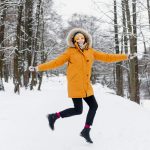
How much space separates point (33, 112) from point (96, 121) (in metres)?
2.06

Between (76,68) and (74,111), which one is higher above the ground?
(76,68)

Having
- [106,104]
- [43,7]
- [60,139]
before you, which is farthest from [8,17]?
[60,139]

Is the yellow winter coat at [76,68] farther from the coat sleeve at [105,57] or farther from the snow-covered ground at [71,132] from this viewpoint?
the snow-covered ground at [71,132]

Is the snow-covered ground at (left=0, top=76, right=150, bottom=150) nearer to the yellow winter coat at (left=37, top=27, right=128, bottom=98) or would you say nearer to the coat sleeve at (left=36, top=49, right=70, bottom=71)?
the yellow winter coat at (left=37, top=27, right=128, bottom=98)

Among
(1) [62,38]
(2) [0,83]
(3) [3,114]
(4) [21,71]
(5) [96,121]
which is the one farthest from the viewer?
(1) [62,38]

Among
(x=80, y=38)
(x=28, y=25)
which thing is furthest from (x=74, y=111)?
(x=28, y=25)

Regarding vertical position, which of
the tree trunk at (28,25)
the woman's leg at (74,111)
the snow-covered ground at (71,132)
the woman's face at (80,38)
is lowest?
the snow-covered ground at (71,132)

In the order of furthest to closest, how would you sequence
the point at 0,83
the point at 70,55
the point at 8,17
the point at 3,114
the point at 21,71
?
1. the point at 21,71
2. the point at 8,17
3. the point at 0,83
4. the point at 3,114
5. the point at 70,55

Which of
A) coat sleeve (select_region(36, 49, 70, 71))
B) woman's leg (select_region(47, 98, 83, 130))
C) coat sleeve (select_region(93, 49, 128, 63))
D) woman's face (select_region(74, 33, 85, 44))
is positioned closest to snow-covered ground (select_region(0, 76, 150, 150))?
woman's leg (select_region(47, 98, 83, 130))

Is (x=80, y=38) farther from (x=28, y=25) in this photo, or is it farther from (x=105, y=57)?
(x=28, y=25)

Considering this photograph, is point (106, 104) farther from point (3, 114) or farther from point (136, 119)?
point (3, 114)

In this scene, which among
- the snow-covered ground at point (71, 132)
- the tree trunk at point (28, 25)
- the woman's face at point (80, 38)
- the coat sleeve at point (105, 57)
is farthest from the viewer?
the tree trunk at point (28, 25)

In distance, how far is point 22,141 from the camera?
7.00 metres

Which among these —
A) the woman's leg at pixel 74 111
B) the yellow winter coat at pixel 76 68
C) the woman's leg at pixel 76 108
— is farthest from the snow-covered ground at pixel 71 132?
the yellow winter coat at pixel 76 68
